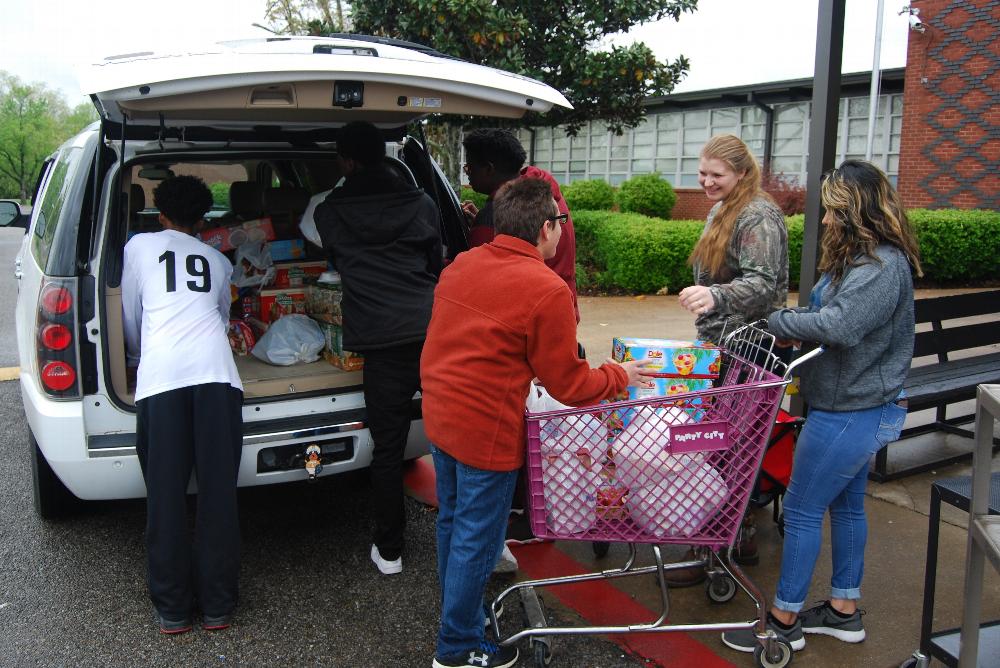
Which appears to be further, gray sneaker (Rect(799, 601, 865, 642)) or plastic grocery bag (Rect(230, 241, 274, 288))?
plastic grocery bag (Rect(230, 241, 274, 288))

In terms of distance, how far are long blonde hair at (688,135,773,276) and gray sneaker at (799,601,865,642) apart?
144 cm

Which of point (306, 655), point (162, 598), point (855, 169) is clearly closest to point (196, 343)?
point (162, 598)

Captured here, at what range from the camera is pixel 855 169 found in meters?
3.02

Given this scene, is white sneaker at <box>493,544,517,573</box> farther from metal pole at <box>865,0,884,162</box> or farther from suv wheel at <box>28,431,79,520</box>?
metal pole at <box>865,0,884,162</box>

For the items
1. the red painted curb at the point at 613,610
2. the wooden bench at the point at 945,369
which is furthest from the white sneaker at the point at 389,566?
the wooden bench at the point at 945,369

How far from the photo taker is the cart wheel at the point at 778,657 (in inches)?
119

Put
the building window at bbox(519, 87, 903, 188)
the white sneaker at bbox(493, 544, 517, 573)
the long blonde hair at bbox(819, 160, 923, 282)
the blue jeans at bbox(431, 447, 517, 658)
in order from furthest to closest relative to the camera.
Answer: the building window at bbox(519, 87, 903, 188) < the white sneaker at bbox(493, 544, 517, 573) < the long blonde hair at bbox(819, 160, 923, 282) < the blue jeans at bbox(431, 447, 517, 658)

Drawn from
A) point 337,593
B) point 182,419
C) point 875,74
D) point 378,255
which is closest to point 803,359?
point 378,255

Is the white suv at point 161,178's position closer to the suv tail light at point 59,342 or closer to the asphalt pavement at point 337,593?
the suv tail light at point 59,342

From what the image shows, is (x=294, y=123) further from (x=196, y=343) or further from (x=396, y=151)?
(x=196, y=343)

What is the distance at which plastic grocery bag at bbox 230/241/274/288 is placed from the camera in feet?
14.8

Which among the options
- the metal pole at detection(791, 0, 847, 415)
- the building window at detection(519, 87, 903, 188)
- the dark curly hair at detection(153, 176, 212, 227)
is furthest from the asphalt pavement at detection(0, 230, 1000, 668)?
the building window at detection(519, 87, 903, 188)

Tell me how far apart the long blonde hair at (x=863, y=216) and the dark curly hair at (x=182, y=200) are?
2.50 metres

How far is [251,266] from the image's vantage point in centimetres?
455
